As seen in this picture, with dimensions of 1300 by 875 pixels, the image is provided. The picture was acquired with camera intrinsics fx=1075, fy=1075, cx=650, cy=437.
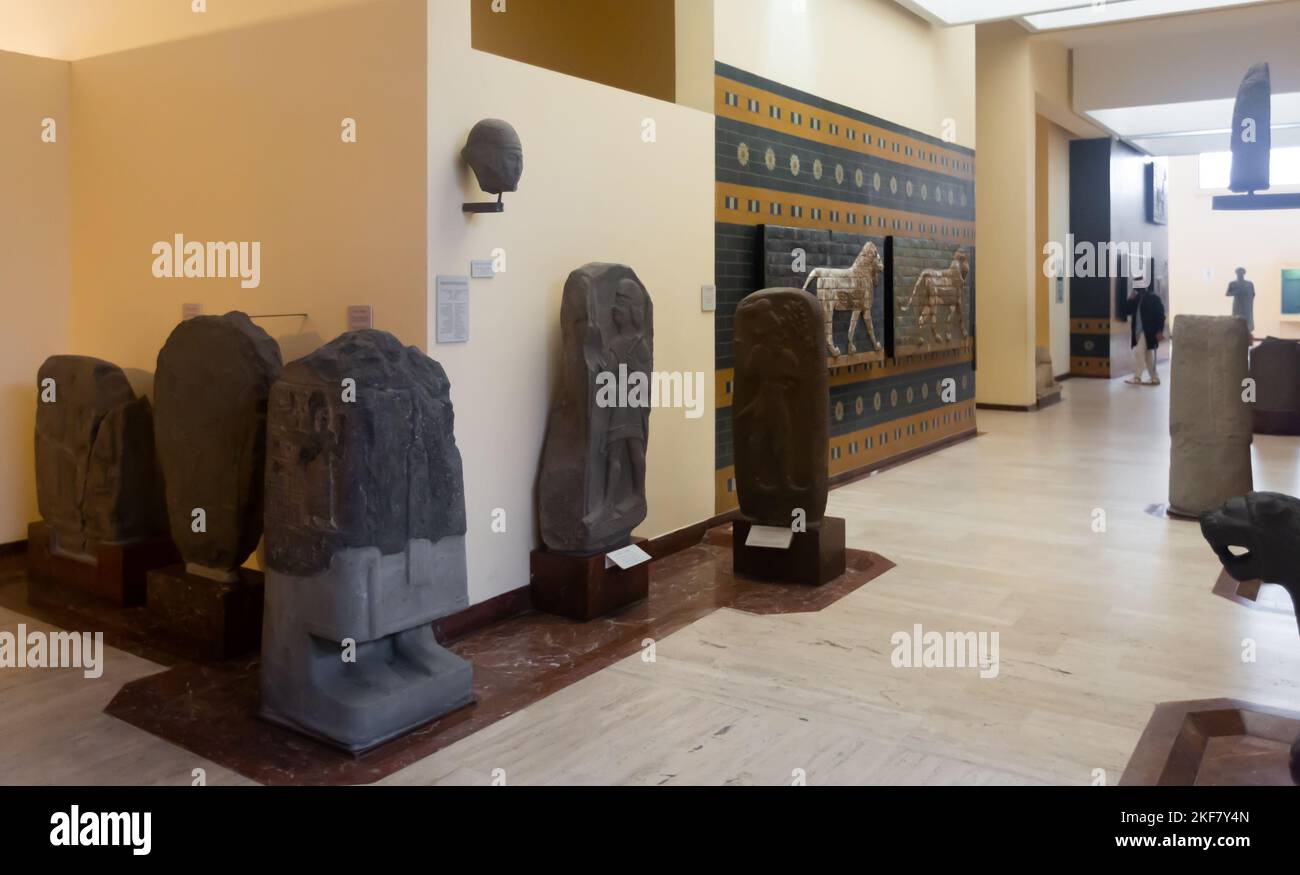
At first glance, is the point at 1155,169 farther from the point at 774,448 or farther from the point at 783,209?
the point at 774,448

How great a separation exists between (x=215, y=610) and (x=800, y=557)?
300 cm

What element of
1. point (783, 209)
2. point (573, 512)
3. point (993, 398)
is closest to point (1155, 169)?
point (993, 398)

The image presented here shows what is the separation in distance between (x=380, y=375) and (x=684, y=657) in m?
1.88

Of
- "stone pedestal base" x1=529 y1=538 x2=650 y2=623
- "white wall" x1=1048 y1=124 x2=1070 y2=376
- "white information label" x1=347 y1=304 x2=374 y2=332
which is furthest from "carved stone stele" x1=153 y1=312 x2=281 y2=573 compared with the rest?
"white wall" x1=1048 y1=124 x2=1070 y2=376

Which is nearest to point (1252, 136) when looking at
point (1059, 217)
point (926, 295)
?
point (926, 295)

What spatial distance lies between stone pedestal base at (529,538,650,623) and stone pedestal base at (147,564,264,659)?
1.34 metres

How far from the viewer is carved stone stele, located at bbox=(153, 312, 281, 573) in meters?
4.67

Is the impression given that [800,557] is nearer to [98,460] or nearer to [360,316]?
[360,316]

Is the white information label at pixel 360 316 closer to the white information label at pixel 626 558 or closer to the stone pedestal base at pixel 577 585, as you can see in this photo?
the stone pedestal base at pixel 577 585

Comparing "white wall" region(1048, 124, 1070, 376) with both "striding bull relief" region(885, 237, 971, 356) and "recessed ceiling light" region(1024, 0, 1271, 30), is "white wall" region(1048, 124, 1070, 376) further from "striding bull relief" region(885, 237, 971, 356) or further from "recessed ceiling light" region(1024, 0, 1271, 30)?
"striding bull relief" region(885, 237, 971, 356)

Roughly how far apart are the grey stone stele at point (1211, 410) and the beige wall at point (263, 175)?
5210 millimetres

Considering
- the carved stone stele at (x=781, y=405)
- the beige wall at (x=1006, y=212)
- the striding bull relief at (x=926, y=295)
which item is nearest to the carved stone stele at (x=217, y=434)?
the carved stone stele at (x=781, y=405)

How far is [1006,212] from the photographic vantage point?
13.7 meters

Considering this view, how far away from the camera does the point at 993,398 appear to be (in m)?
14.2
